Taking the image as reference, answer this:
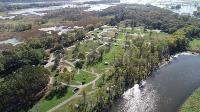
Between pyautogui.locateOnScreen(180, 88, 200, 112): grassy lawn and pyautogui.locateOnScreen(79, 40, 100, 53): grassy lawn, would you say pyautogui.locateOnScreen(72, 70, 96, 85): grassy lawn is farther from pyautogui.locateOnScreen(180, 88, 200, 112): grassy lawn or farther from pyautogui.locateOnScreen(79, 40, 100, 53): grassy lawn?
pyautogui.locateOnScreen(180, 88, 200, 112): grassy lawn

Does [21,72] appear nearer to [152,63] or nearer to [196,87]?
[152,63]

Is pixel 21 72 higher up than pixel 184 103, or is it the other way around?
pixel 21 72

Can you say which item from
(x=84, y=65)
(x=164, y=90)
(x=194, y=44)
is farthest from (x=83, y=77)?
(x=194, y=44)

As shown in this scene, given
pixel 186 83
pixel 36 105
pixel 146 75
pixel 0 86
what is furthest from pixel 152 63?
pixel 0 86

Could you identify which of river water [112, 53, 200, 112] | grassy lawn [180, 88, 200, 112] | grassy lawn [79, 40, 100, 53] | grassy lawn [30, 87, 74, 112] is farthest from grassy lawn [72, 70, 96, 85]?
grassy lawn [180, 88, 200, 112]

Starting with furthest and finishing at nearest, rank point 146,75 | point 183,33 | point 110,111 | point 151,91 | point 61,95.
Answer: point 183,33, point 146,75, point 151,91, point 61,95, point 110,111

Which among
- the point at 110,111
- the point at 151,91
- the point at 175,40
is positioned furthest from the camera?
the point at 175,40

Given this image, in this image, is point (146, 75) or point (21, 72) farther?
point (146, 75)
